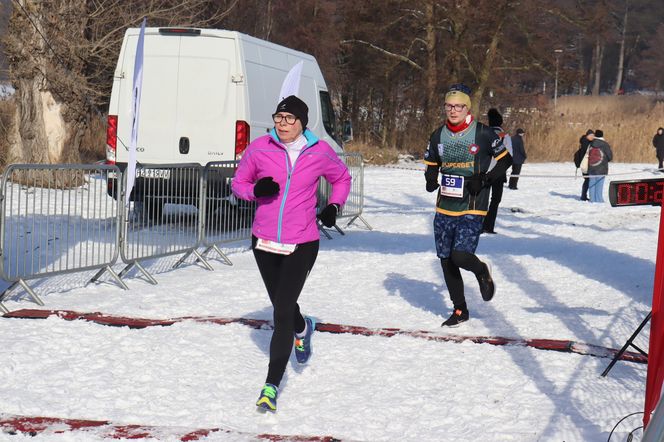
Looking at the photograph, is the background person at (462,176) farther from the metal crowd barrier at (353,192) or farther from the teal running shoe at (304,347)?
the metal crowd barrier at (353,192)

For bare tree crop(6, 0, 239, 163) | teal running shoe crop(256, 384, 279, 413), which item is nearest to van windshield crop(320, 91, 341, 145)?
bare tree crop(6, 0, 239, 163)

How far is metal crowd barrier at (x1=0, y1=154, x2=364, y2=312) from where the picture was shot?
8477 millimetres

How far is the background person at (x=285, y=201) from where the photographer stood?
5684 mm

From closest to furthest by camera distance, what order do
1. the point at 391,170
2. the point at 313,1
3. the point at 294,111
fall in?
the point at 294,111
the point at 391,170
the point at 313,1

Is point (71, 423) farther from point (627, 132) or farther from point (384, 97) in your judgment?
point (384, 97)

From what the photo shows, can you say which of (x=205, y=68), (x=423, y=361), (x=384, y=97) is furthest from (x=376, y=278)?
(x=384, y=97)

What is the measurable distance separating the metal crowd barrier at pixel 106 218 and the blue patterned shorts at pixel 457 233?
307 cm

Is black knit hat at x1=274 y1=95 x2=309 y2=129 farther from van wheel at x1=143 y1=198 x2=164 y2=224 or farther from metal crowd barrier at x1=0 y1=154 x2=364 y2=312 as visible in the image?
van wheel at x1=143 y1=198 x2=164 y2=224

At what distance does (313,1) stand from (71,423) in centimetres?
4704

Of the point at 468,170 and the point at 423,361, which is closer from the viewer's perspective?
the point at 423,361

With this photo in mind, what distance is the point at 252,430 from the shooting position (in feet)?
16.8

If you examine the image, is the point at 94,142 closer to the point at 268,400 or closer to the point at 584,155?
the point at 584,155

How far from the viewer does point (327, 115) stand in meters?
15.9

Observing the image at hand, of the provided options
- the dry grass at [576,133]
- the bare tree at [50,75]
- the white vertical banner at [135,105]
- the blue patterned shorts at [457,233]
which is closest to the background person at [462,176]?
the blue patterned shorts at [457,233]
